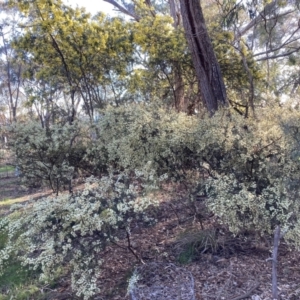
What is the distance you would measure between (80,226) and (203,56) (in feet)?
12.6

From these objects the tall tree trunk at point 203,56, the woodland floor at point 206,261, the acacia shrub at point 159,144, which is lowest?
the woodland floor at point 206,261

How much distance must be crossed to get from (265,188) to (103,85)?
6.26 metres

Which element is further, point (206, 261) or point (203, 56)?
point (203, 56)

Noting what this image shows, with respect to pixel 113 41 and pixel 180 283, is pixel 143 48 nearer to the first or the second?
pixel 113 41

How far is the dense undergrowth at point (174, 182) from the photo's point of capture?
3.07m

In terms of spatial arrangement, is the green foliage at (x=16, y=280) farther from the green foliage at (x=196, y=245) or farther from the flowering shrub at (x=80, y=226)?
the green foliage at (x=196, y=245)

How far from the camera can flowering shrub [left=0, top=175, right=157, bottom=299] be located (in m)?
2.99

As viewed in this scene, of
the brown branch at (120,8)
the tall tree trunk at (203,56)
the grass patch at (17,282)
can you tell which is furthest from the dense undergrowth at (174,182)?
the brown branch at (120,8)

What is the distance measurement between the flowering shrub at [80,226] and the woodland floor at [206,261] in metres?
0.50

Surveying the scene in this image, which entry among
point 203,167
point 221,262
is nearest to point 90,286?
point 221,262

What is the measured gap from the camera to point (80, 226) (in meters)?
2.92

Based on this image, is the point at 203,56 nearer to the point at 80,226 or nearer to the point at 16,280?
the point at 80,226

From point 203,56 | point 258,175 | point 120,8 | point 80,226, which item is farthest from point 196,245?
point 120,8

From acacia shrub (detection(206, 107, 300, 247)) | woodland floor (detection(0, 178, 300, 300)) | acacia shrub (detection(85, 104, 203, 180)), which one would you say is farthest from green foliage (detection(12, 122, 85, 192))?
acacia shrub (detection(206, 107, 300, 247))
